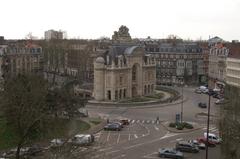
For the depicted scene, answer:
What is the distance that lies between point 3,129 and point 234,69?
57586 millimetres

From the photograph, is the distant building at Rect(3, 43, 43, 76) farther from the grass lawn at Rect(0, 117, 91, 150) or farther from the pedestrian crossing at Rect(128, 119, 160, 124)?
the grass lawn at Rect(0, 117, 91, 150)

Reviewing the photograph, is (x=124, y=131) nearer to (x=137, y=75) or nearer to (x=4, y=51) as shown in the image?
(x=137, y=75)

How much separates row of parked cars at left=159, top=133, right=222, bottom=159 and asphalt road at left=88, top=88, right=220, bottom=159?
68 centimetres

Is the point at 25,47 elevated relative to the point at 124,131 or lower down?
elevated

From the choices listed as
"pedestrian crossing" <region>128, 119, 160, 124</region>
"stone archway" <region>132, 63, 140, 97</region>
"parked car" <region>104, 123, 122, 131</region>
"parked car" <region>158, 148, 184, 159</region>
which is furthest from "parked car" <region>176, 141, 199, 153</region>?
"stone archway" <region>132, 63, 140, 97</region>

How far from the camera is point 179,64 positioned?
11806 cm

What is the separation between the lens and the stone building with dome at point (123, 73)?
8062 centimetres

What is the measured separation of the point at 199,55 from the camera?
11981cm

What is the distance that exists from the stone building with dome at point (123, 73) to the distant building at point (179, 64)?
89.8ft

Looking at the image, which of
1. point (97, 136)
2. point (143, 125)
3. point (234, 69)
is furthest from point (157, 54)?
point (97, 136)

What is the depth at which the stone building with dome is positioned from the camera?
8062 centimetres

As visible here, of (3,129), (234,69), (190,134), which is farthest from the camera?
(234,69)

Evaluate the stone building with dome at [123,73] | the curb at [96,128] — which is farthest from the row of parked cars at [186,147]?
the stone building with dome at [123,73]

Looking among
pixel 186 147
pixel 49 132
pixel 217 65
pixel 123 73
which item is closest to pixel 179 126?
pixel 186 147
